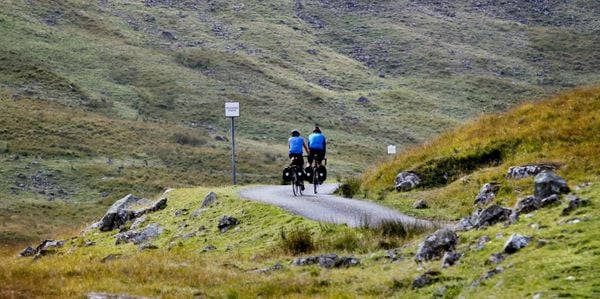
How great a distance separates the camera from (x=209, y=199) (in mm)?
29891

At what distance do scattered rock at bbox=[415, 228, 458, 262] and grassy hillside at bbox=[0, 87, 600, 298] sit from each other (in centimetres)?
21

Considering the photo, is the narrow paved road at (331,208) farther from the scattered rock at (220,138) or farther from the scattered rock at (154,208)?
the scattered rock at (220,138)

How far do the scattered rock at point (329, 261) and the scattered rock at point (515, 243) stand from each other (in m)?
3.83

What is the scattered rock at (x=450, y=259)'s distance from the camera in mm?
15305

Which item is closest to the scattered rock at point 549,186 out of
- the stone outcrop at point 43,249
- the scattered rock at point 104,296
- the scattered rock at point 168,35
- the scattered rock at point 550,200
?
the scattered rock at point 550,200

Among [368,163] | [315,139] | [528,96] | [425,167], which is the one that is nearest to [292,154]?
[315,139]

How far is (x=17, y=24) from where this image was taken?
5669 inches

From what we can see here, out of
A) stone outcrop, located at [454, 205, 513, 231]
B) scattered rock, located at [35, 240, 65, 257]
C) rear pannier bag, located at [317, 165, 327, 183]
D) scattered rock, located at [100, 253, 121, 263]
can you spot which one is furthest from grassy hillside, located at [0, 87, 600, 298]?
rear pannier bag, located at [317, 165, 327, 183]

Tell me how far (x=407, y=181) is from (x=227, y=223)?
7.16 metres

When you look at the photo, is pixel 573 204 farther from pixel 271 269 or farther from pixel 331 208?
pixel 331 208

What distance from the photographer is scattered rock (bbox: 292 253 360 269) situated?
17688mm

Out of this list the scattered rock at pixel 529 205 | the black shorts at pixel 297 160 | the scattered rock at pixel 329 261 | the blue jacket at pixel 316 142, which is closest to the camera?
the scattered rock at pixel 529 205

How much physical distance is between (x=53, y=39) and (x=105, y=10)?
32160 mm

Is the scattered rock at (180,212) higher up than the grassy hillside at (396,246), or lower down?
lower down
